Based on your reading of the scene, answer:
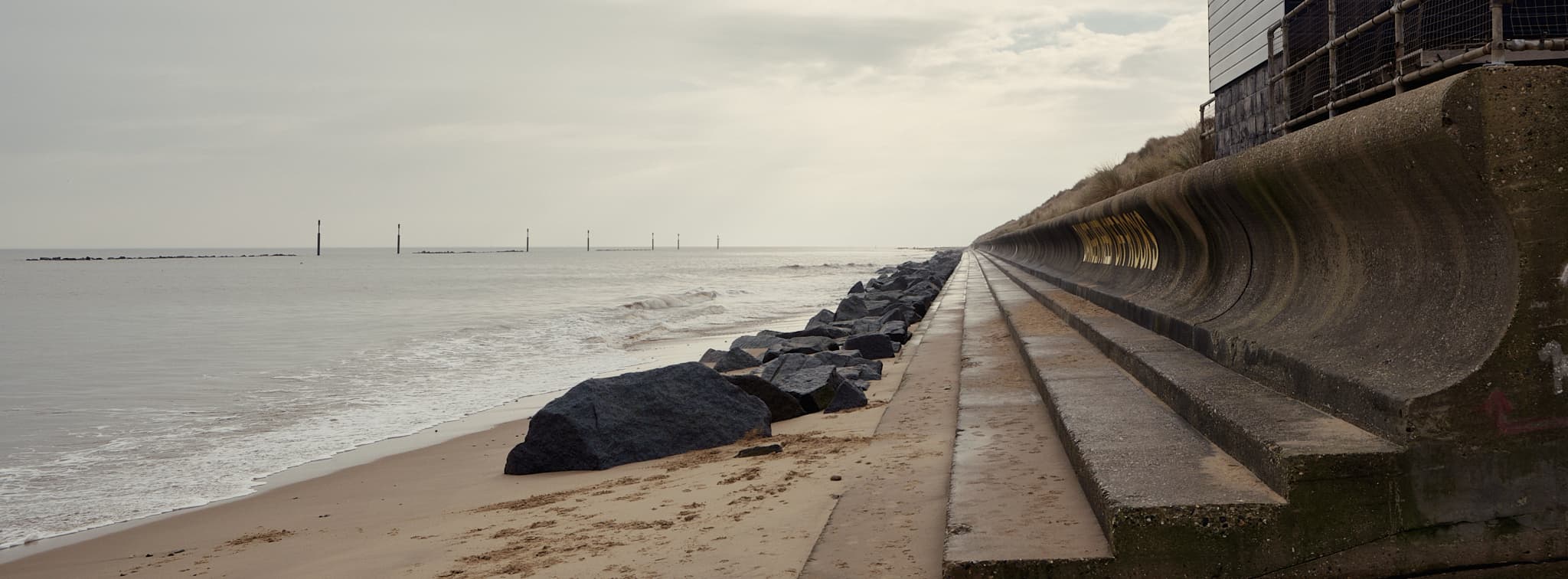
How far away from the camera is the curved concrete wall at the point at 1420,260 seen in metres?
2.68

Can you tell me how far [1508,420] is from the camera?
108 inches

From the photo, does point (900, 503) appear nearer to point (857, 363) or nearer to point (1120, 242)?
point (857, 363)

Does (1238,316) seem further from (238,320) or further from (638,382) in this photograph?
(238,320)

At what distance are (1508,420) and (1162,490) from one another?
894 millimetres

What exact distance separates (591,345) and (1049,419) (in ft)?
42.6

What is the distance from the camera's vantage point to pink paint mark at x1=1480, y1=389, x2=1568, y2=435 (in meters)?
2.72

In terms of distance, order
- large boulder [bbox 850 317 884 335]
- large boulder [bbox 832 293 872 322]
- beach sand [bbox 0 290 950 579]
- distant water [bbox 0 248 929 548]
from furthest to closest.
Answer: large boulder [bbox 832 293 872 322] → large boulder [bbox 850 317 884 335] → distant water [bbox 0 248 929 548] → beach sand [bbox 0 290 950 579]

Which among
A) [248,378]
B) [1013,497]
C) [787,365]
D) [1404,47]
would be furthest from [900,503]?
[248,378]

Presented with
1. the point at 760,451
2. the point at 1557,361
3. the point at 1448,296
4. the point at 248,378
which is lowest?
the point at 248,378

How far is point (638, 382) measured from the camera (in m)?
6.80

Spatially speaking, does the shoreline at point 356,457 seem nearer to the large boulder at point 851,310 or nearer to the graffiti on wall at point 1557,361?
the large boulder at point 851,310

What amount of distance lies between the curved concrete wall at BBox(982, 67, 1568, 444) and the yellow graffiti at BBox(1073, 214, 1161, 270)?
4.01 metres

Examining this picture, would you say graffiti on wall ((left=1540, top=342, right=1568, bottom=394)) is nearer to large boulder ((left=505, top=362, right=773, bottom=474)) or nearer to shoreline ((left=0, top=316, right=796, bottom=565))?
large boulder ((left=505, top=362, right=773, bottom=474))

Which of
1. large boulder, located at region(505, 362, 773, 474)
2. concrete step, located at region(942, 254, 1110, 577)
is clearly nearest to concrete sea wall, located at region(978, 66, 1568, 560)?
concrete step, located at region(942, 254, 1110, 577)
